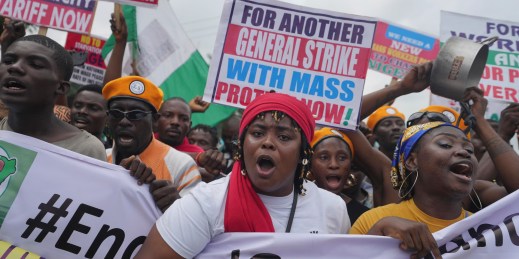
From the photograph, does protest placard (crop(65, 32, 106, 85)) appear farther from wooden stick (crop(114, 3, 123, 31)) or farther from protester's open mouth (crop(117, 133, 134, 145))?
protester's open mouth (crop(117, 133, 134, 145))

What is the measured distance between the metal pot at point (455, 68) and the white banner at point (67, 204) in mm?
2385

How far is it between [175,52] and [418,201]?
16.4 ft

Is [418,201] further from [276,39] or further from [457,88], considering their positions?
[276,39]

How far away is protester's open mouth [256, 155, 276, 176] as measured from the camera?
2667mm

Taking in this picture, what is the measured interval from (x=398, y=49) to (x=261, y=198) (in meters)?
6.22

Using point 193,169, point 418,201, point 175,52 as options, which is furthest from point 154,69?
point 418,201

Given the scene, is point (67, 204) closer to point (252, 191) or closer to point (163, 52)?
point (252, 191)

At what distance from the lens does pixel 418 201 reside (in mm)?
3100

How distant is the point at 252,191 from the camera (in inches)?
106

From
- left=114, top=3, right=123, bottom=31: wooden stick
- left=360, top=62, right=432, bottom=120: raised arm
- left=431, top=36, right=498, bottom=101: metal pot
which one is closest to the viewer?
left=431, top=36, right=498, bottom=101: metal pot

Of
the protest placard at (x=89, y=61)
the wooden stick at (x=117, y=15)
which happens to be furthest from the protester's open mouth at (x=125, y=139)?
the protest placard at (x=89, y=61)

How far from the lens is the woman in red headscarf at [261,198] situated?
2479 millimetres

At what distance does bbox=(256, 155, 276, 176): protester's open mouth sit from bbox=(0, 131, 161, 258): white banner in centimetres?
59

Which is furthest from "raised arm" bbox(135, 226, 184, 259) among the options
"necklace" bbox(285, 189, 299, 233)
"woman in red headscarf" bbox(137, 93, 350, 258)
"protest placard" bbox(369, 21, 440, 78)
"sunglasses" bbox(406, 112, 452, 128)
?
"protest placard" bbox(369, 21, 440, 78)
